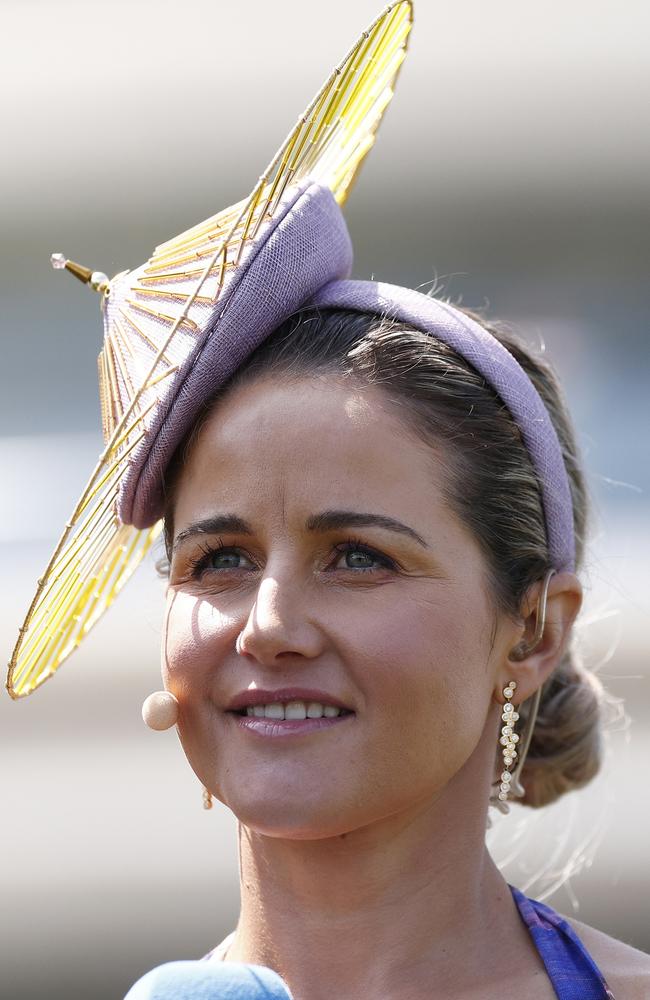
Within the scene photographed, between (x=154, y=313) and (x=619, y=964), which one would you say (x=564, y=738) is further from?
(x=154, y=313)

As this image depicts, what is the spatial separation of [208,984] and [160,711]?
0.35 metres

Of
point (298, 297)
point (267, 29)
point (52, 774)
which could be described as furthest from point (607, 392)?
point (298, 297)

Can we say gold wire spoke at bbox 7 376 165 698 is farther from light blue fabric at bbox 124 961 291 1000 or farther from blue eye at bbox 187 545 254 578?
light blue fabric at bbox 124 961 291 1000

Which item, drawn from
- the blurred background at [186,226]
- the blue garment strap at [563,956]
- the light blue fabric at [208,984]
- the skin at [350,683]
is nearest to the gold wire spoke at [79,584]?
the skin at [350,683]

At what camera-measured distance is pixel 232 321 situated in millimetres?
1444

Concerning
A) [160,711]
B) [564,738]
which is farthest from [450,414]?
[564,738]

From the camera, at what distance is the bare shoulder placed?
1.45 meters

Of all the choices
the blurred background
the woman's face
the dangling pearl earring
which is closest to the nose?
the woman's face

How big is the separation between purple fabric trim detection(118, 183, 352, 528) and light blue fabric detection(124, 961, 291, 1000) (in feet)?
1.93

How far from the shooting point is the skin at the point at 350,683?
1.34 metres

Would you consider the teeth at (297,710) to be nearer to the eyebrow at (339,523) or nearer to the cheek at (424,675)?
the cheek at (424,675)

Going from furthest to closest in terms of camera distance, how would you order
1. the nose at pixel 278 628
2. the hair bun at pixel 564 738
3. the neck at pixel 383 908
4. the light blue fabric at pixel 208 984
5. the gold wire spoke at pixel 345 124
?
1. the hair bun at pixel 564 738
2. the gold wire spoke at pixel 345 124
3. the neck at pixel 383 908
4. the nose at pixel 278 628
5. the light blue fabric at pixel 208 984

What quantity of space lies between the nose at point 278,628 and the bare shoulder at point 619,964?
1.70 feet

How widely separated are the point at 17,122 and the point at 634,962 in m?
2.94
